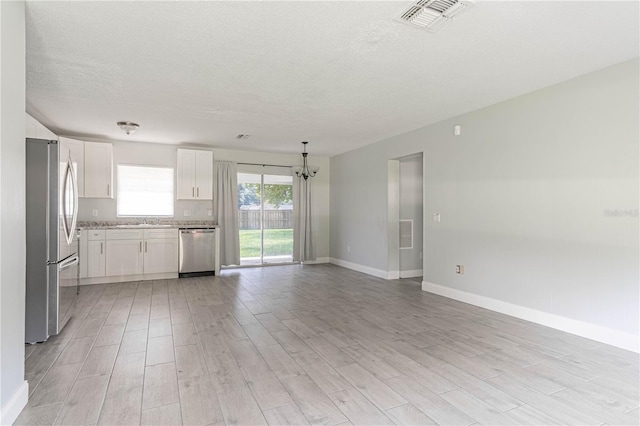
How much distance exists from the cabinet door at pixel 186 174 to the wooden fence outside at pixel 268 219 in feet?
3.76

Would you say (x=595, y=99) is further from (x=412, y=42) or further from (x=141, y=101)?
(x=141, y=101)

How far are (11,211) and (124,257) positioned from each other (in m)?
4.25

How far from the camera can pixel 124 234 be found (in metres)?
5.77

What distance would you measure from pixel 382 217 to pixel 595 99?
11.8ft

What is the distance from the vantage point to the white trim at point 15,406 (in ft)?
5.97

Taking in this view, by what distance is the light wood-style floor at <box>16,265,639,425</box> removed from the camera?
6.62ft

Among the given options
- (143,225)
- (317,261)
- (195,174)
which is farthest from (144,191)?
(317,261)

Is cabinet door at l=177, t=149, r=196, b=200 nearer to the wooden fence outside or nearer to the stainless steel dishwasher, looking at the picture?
the stainless steel dishwasher

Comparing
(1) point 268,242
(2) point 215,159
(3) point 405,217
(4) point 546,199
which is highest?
(2) point 215,159

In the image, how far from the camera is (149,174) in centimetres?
661

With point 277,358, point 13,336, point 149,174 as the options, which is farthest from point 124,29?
point 149,174

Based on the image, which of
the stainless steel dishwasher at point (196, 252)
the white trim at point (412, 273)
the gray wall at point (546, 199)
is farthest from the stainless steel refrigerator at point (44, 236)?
the white trim at point (412, 273)

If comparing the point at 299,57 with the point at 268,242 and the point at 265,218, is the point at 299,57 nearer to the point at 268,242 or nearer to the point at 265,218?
the point at 265,218

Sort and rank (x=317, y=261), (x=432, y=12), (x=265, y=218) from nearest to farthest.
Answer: (x=432, y=12)
(x=265, y=218)
(x=317, y=261)
